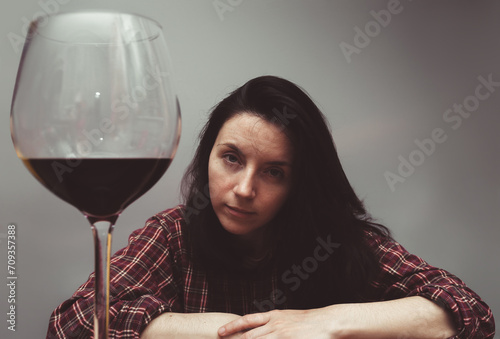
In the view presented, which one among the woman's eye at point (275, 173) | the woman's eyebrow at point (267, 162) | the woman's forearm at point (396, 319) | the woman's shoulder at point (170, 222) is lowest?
the woman's forearm at point (396, 319)

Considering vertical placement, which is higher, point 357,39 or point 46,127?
point 357,39

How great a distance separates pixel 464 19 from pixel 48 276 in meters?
1.89

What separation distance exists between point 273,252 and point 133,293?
19.3 inches

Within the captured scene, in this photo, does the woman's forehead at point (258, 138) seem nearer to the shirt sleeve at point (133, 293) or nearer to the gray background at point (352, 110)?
the shirt sleeve at point (133, 293)

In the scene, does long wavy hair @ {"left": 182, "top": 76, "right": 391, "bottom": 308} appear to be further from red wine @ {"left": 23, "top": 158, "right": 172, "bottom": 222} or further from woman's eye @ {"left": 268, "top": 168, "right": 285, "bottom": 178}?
red wine @ {"left": 23, "top": 158, "right": 172, "bottom": 222}

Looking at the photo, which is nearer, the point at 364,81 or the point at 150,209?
the point at 150,209

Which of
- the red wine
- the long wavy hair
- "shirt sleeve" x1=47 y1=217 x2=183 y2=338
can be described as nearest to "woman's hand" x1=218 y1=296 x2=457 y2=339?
"shirt sleeve" x1=47 y1=217 x2=183 y2=338

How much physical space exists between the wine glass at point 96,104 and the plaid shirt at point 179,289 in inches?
25.3

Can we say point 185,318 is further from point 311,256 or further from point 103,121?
point 103,121

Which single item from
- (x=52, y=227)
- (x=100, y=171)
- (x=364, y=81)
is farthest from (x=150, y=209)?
(x=100, y=171)

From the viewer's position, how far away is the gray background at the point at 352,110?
59.8 inches

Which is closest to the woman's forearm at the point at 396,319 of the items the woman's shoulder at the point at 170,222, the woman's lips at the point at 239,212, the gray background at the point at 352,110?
the woman's lips at the point at 239,212

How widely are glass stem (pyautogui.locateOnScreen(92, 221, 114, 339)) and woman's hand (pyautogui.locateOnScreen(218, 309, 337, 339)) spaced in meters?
0.56

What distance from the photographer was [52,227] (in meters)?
1.53
